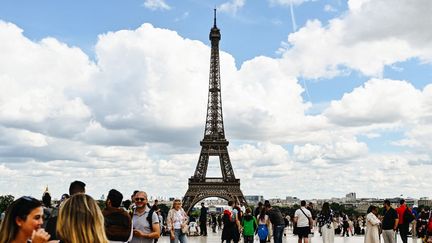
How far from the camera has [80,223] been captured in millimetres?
4391

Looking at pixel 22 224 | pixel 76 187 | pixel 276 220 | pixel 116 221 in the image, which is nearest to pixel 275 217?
pixel 276 220

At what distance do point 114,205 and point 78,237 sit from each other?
8.40 ft

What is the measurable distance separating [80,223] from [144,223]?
171 inches

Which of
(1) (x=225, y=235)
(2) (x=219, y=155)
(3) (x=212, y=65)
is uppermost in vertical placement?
(3) (x=212, y=65)

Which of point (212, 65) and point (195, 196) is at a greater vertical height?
point (212, 65)

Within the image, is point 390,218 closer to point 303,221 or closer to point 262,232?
point 303,221

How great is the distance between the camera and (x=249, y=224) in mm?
16344

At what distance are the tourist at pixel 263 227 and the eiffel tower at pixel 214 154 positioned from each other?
5342 centimetres

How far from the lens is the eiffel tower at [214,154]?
71812 millimetres

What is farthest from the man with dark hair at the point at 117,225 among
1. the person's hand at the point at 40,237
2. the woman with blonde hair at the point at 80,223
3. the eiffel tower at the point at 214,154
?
the eiffel tower at the point at 214,154

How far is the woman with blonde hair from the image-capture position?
438 cm

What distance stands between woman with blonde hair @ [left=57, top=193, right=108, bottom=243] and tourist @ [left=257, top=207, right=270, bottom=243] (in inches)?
478

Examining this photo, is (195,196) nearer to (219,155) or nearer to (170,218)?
(219,155)

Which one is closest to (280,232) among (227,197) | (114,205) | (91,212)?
(114,205)
